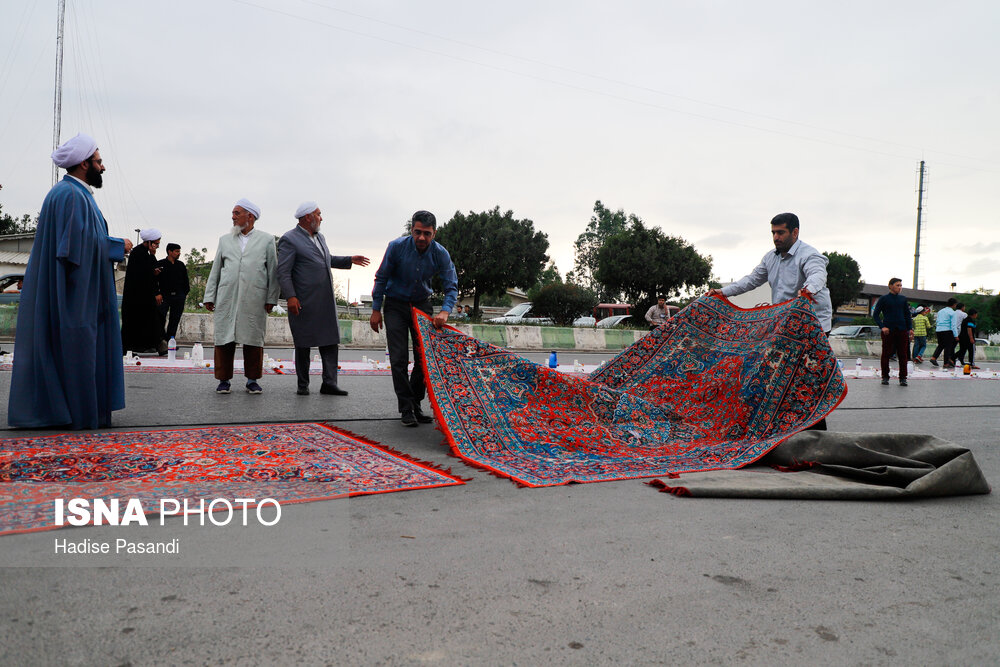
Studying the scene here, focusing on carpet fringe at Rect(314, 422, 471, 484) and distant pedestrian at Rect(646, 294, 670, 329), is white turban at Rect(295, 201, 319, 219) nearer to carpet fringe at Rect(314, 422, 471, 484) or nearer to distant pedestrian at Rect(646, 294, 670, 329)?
carpet fringe at Rect(314, 422, 471, 484)

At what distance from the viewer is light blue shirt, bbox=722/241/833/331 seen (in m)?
5.79

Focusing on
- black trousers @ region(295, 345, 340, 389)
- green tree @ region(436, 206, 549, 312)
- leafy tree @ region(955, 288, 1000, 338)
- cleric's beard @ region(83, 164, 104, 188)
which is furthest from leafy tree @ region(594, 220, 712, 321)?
cleric's beard @ region(83, 164, 104, 188)

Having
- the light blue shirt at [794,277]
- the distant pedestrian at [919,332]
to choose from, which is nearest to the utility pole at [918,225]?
the distant pedestrian at [919,332]

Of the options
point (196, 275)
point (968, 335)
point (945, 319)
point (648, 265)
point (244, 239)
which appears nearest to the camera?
point (244, 239)

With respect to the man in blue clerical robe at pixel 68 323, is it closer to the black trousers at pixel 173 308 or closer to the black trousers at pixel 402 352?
the black trousers at pixel 402 352

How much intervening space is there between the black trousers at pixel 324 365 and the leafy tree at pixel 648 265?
41720 mm

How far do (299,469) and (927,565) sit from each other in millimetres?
2976

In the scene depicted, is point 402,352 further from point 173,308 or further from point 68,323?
point 173,308

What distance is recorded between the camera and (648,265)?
48.8 metres

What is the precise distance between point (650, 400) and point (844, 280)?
69.9 meters

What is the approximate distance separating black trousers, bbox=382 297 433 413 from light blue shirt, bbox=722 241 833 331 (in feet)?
8.95

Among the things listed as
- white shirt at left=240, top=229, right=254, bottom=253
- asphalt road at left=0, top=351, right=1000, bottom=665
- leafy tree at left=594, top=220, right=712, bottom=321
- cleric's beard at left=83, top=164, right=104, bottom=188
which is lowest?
asphalt road at left=0, top=351, right=1000, bottom=665

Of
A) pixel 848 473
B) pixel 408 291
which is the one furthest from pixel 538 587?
pixel 408 291

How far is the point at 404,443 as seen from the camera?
5039 millimetres
